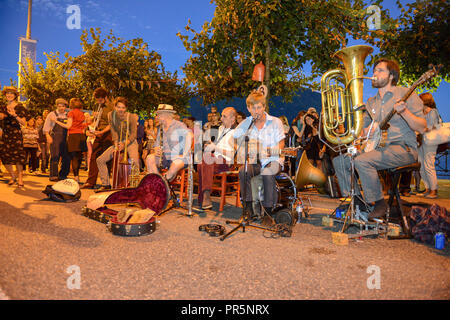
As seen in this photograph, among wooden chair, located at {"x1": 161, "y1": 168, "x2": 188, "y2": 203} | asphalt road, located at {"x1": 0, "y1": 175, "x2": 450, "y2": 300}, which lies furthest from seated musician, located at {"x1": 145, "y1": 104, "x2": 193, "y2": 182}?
asphalt road, located at {"x1": 0, "y1": 175, "x2": 450, "y2": 300}

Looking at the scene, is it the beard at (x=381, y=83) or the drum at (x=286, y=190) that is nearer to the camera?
the beard at (x=381, y=83)

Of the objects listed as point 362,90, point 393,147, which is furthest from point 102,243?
point 362,90

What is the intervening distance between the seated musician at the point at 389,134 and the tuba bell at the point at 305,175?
34.0 inches

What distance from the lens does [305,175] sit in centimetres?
449

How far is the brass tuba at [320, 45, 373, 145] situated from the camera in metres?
3.95

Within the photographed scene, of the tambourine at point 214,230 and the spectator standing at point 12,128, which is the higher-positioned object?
the spectator standing at point 12,128

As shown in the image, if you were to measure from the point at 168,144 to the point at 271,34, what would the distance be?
3.53 m

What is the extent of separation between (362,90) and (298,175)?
4.82 feet

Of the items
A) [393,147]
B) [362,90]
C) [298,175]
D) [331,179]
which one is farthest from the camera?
[331,179]

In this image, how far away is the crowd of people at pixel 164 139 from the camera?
13.9 ft

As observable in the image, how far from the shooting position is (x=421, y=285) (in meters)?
2.27
